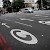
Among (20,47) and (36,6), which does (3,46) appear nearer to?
(20,47)

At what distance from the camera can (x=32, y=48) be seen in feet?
26.6

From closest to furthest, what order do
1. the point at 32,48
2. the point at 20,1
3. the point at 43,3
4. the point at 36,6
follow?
the point at 32,48
the point at 20,1
the point at 43,3
the point at 36,6

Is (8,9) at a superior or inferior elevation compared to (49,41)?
inferior

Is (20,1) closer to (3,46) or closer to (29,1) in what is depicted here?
(29,1)

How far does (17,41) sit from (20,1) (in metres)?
56.0

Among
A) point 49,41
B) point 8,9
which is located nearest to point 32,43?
point 49,41

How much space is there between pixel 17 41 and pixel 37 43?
923mm

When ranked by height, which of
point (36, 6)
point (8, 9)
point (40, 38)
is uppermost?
point (40, 38)

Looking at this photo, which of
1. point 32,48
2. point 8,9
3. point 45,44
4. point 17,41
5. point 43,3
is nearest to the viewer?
point 32,48

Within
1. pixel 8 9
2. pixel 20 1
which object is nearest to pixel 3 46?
pixel 8 9

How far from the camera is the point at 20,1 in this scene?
213 feet

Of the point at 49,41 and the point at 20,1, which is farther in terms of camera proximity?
the point at 20,1

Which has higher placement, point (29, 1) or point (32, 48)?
Result: point (32, 48)

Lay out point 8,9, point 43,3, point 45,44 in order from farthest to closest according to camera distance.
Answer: point 43,3
point 8,9
point 45,44
